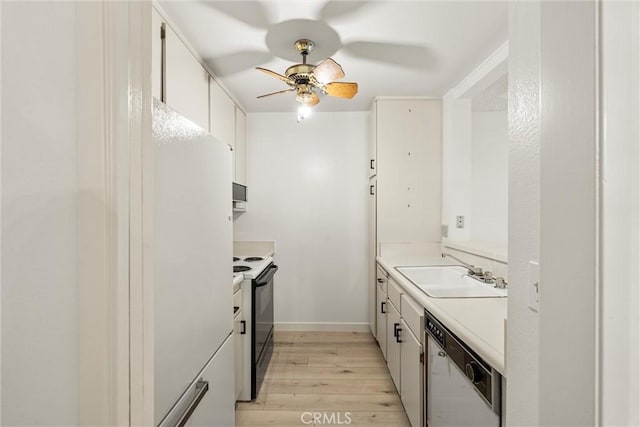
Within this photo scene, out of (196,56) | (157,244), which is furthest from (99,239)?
(196,56)

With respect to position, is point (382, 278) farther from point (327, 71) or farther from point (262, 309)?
point (327, 71)

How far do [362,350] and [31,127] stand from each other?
115 inches

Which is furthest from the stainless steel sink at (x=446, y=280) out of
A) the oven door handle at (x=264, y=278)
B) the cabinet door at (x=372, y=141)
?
the cabinet door at (x=372, y=141)

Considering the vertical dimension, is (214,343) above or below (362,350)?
above

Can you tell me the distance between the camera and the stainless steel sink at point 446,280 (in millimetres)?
1945

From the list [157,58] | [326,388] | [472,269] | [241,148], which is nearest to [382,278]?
[472,269]

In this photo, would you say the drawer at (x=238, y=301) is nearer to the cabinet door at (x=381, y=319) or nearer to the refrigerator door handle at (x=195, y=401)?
the refrigerator door handle at (x=195, y=401)

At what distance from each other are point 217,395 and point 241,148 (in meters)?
2.33

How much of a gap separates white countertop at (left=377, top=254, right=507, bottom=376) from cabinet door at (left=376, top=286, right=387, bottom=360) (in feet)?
2.74

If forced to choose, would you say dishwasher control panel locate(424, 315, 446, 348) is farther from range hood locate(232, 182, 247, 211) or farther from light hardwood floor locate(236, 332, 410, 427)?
range hood locate(232, 182, 247, 211)

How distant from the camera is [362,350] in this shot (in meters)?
2.86

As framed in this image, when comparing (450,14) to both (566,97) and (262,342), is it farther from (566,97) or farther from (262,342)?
(262,342)

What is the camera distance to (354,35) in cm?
185

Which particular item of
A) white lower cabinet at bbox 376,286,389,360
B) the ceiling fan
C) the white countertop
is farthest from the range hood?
the white countertop
